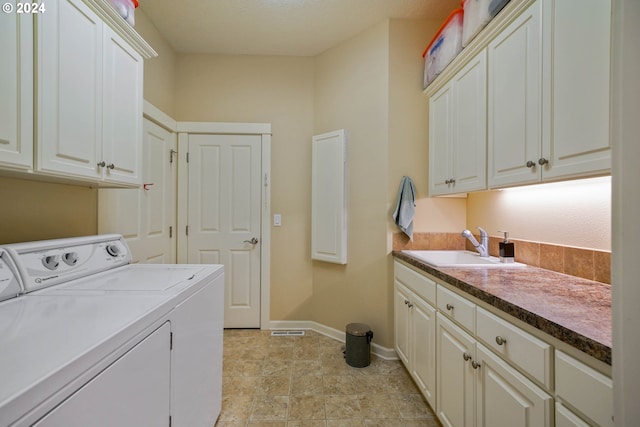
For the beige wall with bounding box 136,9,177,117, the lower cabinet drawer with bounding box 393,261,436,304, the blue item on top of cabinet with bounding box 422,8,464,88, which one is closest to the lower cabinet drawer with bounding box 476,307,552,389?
the lower cabinet drawer with bounding box 393,261,436,304

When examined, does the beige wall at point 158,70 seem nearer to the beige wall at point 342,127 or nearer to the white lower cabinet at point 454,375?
the beige wall at point 342,127

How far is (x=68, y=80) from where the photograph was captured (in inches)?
44.6

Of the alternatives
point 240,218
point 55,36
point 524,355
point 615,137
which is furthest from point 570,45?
point 240,218

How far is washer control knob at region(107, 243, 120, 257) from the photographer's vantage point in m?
1.45

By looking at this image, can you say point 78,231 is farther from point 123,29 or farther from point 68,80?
point 123,29

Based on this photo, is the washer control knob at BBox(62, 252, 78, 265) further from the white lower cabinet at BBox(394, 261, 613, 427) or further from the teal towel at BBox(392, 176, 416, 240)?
the teal towel at BBox(392, 176, 416, 240)

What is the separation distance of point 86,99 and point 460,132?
6.84 feet

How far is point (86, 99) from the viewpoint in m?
1.23

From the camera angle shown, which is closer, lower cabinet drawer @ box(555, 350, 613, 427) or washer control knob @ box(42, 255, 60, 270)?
lower cabinet drawer @ box(555, 350, 613, 427)

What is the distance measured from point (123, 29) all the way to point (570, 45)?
82.2 inches

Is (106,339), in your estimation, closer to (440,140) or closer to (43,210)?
(43,210)

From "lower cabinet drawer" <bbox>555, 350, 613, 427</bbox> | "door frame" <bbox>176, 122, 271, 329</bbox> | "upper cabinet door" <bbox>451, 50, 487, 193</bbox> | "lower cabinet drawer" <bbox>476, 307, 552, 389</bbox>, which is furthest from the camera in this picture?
"door frame" <bbox>176, 122, 271, 329</bbox>

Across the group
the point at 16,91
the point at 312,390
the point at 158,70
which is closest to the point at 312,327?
the point at 312,390

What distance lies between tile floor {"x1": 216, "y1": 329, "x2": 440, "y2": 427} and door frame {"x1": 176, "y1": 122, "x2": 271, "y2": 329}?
60cm
